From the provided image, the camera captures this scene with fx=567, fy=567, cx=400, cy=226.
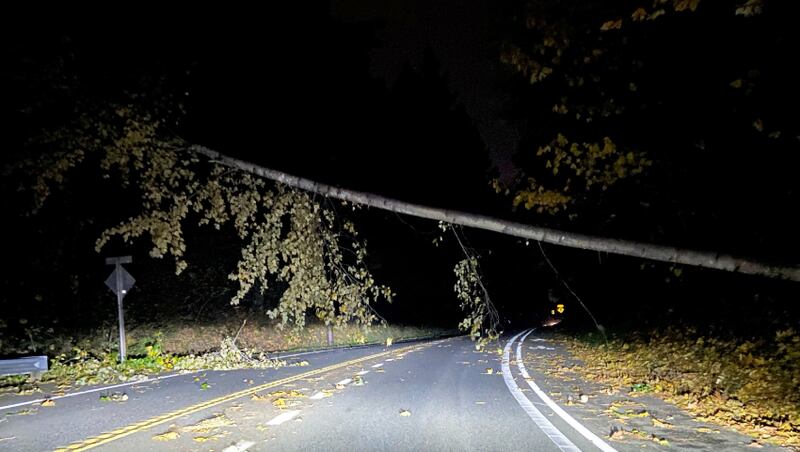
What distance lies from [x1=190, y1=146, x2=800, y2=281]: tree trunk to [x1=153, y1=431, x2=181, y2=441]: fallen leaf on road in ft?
11.2

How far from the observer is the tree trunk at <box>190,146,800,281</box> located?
6.42 m

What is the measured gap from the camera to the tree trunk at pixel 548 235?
21.1ft

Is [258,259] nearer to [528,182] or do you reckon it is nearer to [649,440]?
[528,182]

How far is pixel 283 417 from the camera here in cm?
776

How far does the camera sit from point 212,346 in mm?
20281

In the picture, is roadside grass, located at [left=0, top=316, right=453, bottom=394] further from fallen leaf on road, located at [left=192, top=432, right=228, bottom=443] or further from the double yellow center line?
fallen leaf on road, located at [left=192, top=432, right=228, bottom=443]

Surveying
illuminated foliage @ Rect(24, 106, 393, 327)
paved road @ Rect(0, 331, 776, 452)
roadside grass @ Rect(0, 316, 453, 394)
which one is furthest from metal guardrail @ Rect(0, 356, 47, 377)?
illuminated foliage @ Rect(24, 106, 393, 327)

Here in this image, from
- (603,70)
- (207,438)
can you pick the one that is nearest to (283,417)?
(207,438)

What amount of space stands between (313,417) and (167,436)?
6.26 feet

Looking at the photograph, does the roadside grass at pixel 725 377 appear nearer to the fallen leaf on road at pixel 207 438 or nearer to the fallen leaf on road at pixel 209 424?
the fallen leaf on road at pixel 207 438

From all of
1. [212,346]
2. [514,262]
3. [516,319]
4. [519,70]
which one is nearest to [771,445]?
[519,70]

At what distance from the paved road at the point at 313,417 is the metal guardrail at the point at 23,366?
138 cm

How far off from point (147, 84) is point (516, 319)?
6950 centimetres

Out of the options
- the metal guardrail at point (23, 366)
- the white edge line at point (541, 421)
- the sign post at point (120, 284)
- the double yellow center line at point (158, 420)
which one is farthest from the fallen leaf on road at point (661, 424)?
the sign post at point (120, 284)
